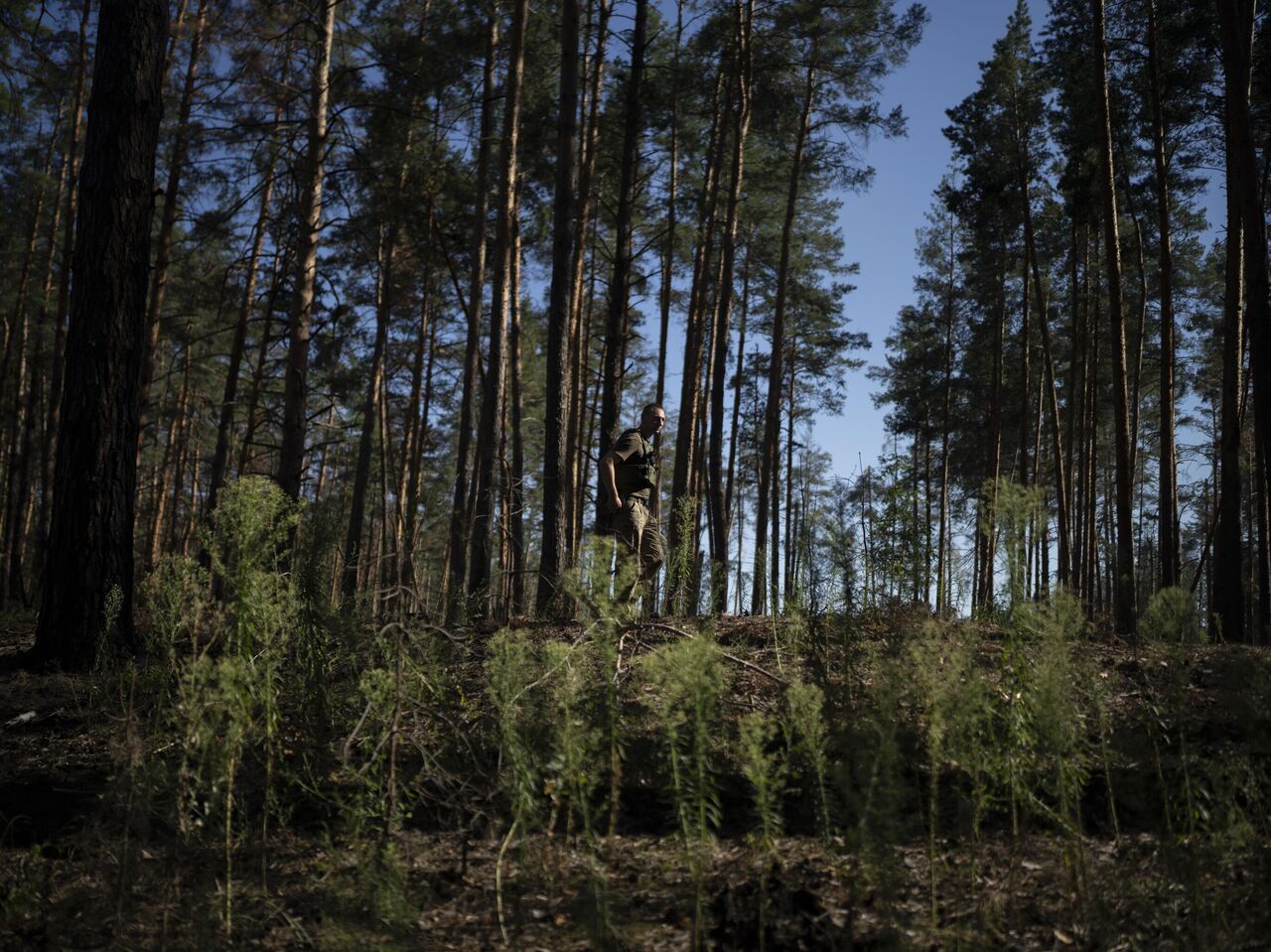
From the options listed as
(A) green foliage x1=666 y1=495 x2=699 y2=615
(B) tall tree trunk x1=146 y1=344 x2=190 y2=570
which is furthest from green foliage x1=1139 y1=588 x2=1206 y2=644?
(B) tall tree trunk x1=146 y1=344 x2=190 y2=570

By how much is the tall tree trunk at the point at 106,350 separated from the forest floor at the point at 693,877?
67.2 inches

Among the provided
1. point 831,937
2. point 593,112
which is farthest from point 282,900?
point 593,112

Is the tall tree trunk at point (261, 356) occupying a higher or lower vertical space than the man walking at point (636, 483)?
higher

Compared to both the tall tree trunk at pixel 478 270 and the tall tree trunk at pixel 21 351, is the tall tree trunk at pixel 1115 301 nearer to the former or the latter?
the tall tree trunk at pixel 478 270

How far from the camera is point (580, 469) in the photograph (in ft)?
66.4

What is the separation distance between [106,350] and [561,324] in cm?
437

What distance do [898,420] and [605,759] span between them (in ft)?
74.8

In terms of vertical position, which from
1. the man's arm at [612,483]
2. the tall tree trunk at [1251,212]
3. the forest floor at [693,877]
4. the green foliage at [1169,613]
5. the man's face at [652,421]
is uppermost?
the tall tree trunk at [1251,212]

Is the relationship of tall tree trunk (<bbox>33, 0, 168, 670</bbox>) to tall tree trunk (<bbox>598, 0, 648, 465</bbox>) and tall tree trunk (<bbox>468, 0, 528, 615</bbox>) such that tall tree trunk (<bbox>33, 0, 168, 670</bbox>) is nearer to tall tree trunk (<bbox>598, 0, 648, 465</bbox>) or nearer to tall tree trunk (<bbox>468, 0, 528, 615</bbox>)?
tall tree trunk (<bbox>468, 0, 528, 615</bbox>)

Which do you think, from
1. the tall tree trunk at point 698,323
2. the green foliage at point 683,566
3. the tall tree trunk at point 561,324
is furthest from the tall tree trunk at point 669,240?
the green foliage at point 683,566

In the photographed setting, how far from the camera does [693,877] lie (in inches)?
101

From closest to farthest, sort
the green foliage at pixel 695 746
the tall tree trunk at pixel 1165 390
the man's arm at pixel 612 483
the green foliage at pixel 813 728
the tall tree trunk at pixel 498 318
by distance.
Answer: the green foliage at pixel 695 746 < the green foliage at pixel 813 728 < the man's arm at pixel 612 483 < the tall tree trunk at pixel 498 318 < the tall tree trunk at pixel 1165 390

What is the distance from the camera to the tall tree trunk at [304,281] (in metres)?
9.21

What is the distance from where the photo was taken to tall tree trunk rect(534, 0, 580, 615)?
850cm
